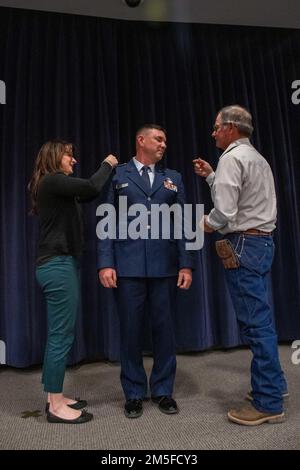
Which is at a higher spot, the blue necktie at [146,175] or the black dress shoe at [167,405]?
the blue necktie at [146,175]

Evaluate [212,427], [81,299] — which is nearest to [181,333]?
[81,299]

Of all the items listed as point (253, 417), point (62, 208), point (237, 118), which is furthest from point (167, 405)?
point (237, 118)

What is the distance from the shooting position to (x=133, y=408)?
1.82 meters

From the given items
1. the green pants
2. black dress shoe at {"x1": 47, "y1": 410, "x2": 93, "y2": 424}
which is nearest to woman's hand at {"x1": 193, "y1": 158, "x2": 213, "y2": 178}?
the green pants

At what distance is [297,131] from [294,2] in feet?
2.98

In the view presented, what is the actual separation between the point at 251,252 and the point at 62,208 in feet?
2.75

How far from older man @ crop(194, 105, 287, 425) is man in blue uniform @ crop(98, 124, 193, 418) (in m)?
0.27

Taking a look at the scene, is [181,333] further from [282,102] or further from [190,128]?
[282,102]

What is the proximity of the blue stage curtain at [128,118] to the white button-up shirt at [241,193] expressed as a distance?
130 centimetres

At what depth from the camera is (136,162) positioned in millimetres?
1984

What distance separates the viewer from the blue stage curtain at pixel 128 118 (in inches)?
108

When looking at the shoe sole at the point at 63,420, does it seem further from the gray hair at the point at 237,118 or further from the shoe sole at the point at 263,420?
the gray hair at the point at 237,118
